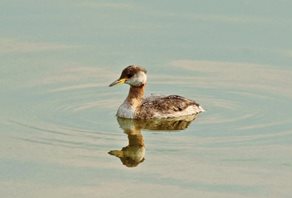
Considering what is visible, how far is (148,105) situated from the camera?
64.8 ft

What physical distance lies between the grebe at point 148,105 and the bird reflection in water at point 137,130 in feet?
0.32

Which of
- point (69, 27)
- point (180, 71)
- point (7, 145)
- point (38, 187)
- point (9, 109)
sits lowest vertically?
point (38, 187)

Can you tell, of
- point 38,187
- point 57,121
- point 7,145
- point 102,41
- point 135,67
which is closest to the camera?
point 38,187

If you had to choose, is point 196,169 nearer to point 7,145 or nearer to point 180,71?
point 7,145

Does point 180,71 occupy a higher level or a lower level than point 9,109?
higher

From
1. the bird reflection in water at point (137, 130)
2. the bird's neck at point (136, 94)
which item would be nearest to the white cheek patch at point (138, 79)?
the bird's neck at point (136, 94)

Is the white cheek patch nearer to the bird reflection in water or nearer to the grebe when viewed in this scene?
the grebe

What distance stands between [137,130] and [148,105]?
0.96 metres

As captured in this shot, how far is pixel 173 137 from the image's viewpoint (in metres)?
18.1

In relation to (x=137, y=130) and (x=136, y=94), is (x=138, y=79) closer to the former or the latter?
(x=136, y=94)

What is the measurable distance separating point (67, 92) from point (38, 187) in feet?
14.7

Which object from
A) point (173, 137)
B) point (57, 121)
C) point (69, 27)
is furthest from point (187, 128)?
point (69, 27)

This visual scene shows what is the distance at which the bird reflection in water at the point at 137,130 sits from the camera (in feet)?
56.2

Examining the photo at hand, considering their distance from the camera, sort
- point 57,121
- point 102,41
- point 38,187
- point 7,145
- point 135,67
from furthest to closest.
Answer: point 102,41 < point 135,67 < point 57,121 < point 7,145 < point 38,187
